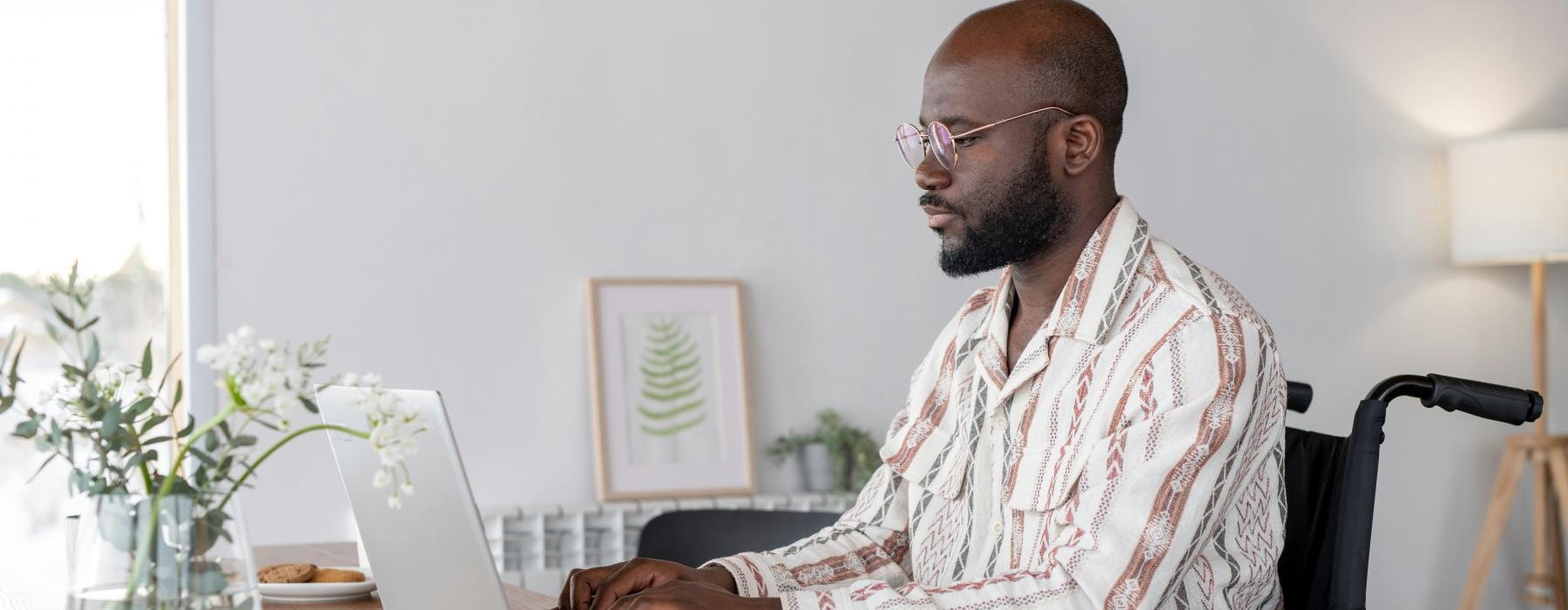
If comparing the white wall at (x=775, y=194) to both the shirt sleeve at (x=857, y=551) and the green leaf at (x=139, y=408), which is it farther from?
the green leaf at (x=139, y=408)

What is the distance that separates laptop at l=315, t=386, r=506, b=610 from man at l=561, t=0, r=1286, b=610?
157 millimetres

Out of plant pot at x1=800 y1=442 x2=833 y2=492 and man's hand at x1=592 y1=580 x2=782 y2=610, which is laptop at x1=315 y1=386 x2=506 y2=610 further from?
plant pot at x1=800 y1=442 x2=833 y2=492

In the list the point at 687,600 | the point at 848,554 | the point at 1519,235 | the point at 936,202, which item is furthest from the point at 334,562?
the point at 1519,235

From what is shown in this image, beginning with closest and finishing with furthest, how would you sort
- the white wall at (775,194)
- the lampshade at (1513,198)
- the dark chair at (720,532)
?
1. the dark chair at (720,532)
2. the white wall at (775,194)
3. the lampshade at (1513,198)

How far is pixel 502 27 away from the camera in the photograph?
3.09 m

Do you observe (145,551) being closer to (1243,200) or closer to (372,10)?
(372,10)

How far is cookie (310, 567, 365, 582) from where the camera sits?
1.53 meters

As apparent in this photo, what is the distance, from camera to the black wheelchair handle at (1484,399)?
1.46m

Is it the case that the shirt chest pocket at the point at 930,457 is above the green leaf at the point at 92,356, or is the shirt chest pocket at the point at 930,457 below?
below

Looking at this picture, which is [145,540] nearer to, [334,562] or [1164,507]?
[1164,507]

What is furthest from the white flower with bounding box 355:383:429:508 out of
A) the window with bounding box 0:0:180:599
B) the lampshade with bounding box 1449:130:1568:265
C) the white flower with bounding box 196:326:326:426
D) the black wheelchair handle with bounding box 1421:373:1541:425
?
the lampshade with bounding box 1449:130:1568:265

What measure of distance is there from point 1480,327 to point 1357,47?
37.9 inches

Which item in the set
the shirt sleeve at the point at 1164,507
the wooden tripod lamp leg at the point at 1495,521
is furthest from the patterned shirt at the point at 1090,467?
the wooden tripod lamp leg at the point at 1495,521

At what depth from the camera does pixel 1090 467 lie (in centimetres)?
137
